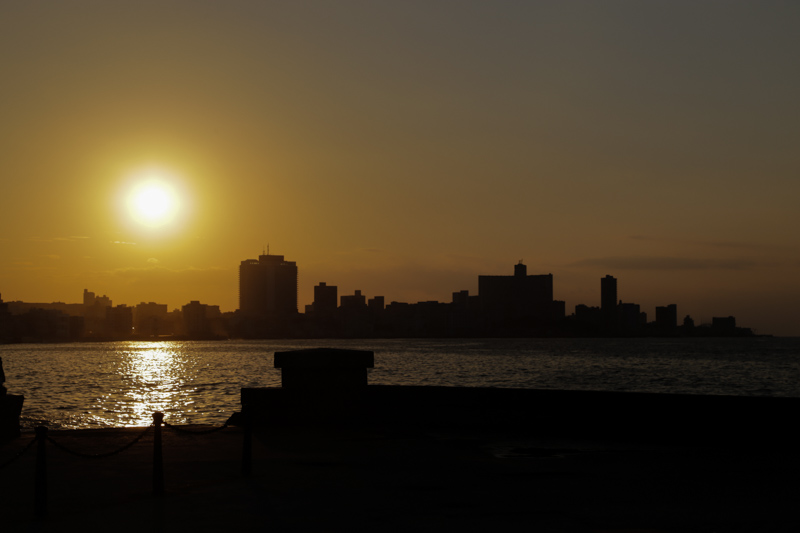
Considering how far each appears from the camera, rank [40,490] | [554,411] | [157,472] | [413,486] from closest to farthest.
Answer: [40,490], [157,472], [413,486], [554,411]

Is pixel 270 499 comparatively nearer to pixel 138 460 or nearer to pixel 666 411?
pixel 138 460

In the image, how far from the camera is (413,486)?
10.1 metres

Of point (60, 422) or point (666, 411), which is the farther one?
point (60, 422)

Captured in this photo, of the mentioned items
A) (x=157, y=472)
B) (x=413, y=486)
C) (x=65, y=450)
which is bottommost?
(x=413, y=486)

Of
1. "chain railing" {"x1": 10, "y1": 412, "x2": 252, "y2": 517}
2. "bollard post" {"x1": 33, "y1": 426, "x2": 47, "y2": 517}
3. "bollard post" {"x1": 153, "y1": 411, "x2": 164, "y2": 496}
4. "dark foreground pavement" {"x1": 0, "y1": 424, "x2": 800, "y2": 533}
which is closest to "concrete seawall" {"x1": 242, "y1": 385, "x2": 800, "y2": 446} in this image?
"dark foreground pavement" {"x1": 0, "y1": 424, "x2": 800, "y2": 533}

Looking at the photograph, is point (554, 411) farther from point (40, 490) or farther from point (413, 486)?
point (40, 490)

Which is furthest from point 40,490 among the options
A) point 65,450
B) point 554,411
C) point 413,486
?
point 554,411

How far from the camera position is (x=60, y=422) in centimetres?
4069

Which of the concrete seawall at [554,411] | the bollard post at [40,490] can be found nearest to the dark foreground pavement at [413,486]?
the bollard post at [40,490]

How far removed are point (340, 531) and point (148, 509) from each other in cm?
236

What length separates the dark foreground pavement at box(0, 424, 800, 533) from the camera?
27.0 ft

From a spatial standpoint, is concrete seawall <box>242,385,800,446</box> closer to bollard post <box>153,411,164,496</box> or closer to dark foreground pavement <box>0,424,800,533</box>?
dark foreground pavement <box>0,424,800,533</box>

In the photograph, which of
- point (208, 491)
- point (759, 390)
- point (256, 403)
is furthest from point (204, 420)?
point (759, 390)

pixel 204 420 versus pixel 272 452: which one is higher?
pixel 272 452
